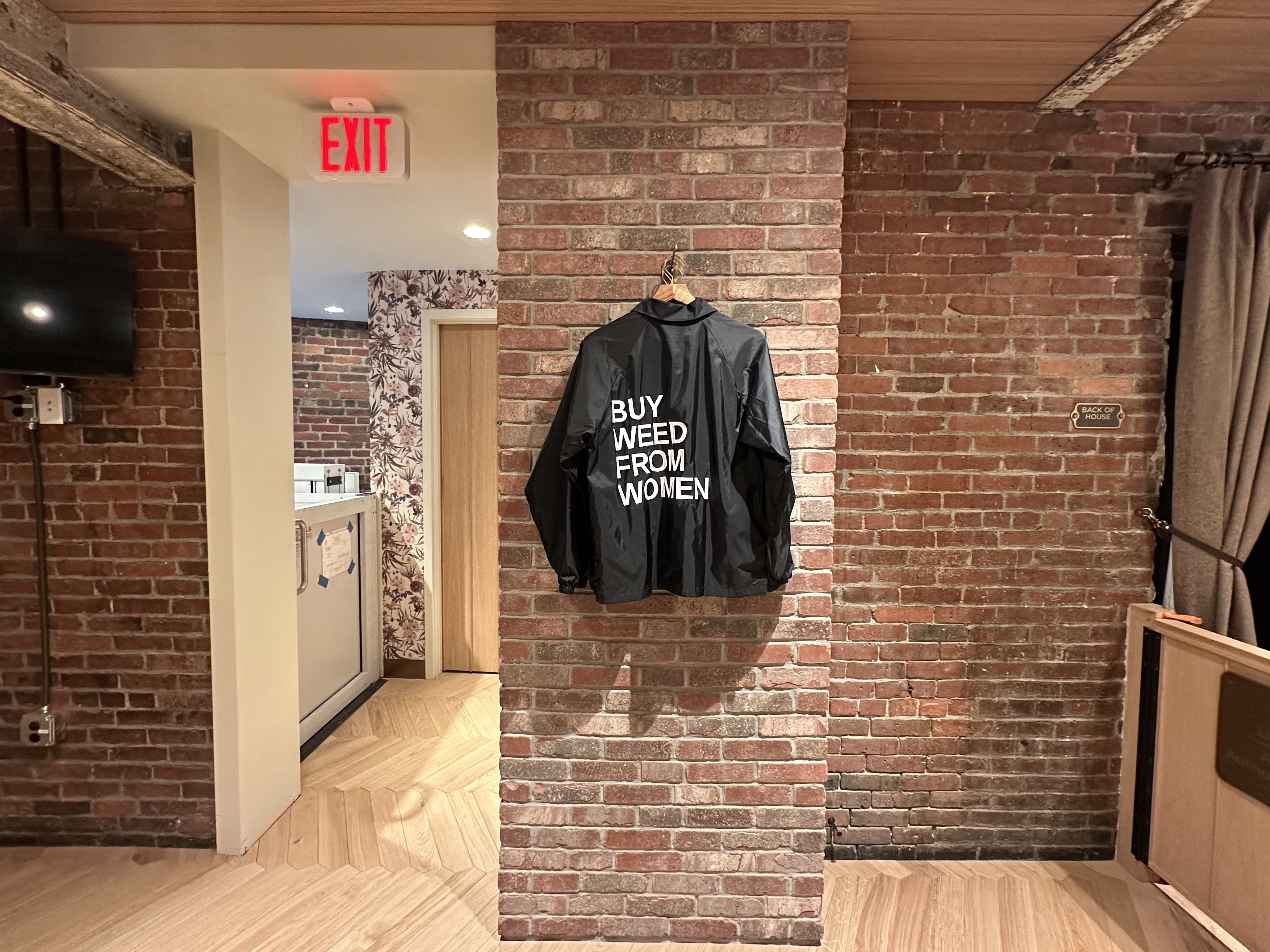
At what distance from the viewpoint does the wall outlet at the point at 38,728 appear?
2.36 metres

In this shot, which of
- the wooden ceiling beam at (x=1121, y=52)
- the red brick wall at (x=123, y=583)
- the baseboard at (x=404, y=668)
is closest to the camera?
the wooden ceiling beam at (x=1121, y=52)

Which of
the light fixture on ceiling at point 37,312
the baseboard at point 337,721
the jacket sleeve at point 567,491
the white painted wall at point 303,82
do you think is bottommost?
the baseboard at point 337,721

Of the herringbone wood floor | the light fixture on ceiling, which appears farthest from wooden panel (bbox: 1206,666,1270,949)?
the light fixture on ceiling

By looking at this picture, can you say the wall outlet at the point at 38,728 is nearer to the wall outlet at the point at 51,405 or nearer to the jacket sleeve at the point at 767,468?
the wall outlet at the point at 51,405

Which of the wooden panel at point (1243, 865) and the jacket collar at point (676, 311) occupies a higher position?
the jacket collar at point (676, 311)

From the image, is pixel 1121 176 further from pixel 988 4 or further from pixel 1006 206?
pixel 988 4

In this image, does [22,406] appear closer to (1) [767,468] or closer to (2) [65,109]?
(2) [65,109]

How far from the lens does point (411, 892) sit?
2.15m

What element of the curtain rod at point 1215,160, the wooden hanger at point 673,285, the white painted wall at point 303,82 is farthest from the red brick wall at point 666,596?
the curtain rod at point 1215,160

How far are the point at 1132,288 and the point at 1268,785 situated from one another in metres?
1.53

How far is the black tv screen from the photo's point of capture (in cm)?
206

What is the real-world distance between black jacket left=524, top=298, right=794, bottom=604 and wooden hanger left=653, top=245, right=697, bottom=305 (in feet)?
0.06

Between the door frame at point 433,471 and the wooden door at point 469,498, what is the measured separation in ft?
0.14

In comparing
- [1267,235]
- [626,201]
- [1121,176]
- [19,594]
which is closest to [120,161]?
[19,594]
